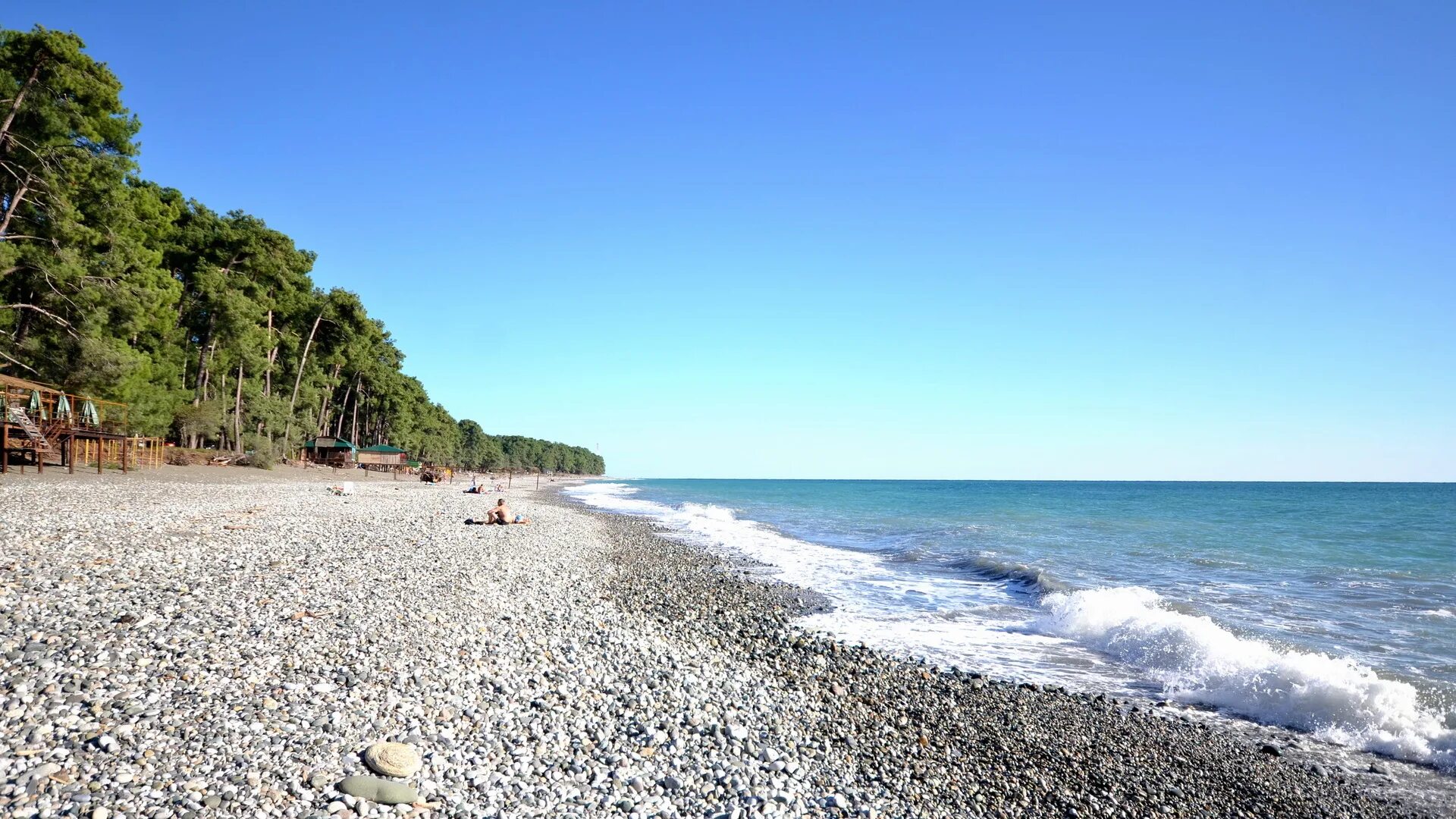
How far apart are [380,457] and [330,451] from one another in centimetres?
471

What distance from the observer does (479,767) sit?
224 inches

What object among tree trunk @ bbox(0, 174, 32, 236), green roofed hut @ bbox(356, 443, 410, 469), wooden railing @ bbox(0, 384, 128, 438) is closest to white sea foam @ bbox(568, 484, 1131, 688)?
wooden railing @ bbox(0, 384, 128, 438)

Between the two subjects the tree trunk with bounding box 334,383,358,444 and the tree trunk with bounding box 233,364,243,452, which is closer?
the tree trunk with bounding box 233,364,243,452

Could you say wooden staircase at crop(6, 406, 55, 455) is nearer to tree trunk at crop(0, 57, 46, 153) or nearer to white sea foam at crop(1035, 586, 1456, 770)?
tree trunk at crop(0, 57, 46, 153)

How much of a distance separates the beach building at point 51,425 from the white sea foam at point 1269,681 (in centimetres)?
3301

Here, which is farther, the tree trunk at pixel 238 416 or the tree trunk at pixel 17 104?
the tree trunk at pixel 238 416

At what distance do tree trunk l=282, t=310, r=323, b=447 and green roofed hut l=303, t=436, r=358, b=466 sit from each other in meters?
4.18

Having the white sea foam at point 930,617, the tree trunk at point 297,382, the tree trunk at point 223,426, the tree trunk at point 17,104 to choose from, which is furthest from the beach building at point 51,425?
the white sea foam at point 930,617

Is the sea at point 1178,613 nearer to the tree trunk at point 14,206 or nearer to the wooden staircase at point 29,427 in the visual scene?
the wooden staircase at point 29,427

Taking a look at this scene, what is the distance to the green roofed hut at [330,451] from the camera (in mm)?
62188

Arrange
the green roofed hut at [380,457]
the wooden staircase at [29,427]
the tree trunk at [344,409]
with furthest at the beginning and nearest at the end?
the tree trunk at [344,409] < the green roofed hut at [380,457] < the wooden staircase at [29,427]

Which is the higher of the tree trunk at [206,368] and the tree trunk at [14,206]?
the tree trunk at [14,206]

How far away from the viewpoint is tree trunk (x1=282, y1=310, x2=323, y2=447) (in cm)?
5394

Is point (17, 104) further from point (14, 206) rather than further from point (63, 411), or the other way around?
point (63, 411)
